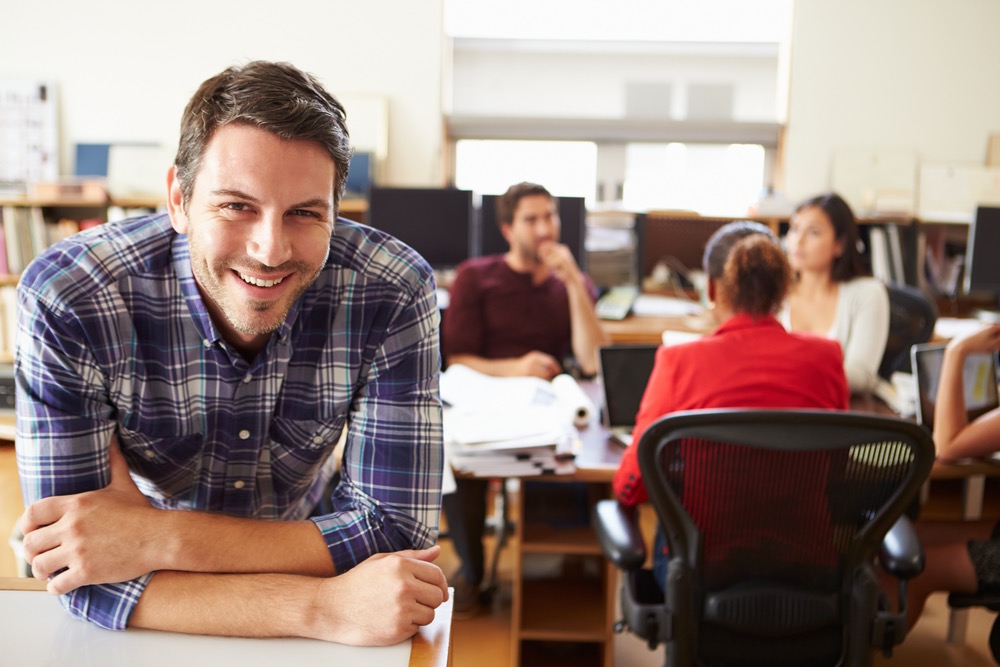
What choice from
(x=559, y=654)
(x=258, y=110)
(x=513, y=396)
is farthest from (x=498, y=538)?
(x=258, y=110)

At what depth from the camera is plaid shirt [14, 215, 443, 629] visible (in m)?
1.13

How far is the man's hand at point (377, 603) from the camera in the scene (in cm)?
98

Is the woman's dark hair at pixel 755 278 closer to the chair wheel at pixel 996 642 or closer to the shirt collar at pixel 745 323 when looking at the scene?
the shirt collar at pixel 745 323

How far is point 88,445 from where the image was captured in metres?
1.13

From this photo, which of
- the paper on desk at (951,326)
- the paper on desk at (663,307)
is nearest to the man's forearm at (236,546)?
the paper on desk at (663,307)

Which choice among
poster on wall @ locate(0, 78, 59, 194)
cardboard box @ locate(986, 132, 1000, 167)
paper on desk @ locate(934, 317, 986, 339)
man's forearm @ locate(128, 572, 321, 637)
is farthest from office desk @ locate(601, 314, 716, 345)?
poster on wall @ locate(0, 78, 59, 194)

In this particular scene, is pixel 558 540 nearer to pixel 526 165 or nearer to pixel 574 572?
pixel 574 572

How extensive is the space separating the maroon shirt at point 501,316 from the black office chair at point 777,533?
1527 millimetres

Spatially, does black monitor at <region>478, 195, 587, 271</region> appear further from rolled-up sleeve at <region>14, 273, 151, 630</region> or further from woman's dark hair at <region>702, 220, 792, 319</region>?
rolled-up sleeve at <region>14, 273, 151, 630</region>

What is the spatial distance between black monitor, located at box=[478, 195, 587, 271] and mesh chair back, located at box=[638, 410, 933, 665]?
2414mm

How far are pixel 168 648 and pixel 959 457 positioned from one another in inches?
71.3

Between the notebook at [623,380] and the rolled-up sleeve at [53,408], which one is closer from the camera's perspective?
the rolled-up sleeve at [53,408]

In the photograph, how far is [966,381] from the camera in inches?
82.4

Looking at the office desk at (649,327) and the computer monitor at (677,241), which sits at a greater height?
the computer monitor at (677,241)
